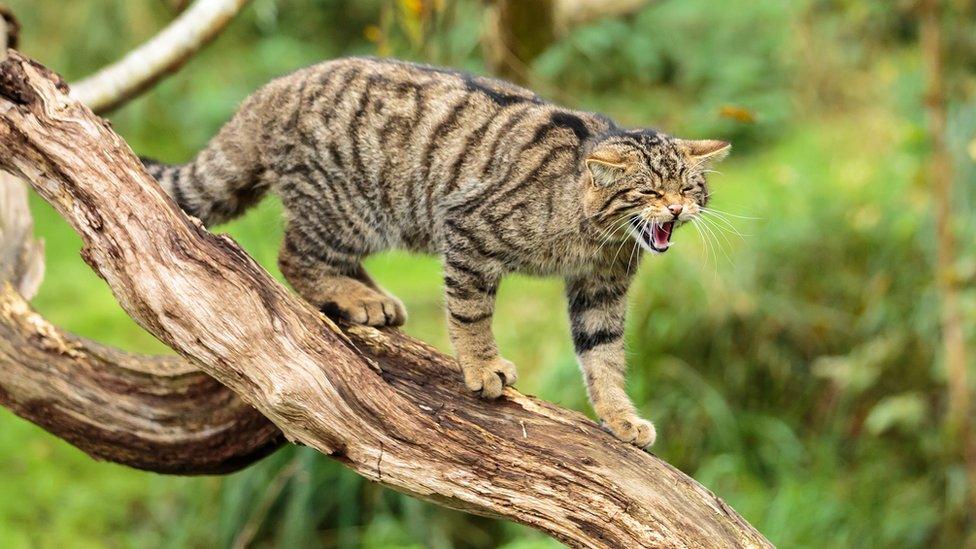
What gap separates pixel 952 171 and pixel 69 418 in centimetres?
420

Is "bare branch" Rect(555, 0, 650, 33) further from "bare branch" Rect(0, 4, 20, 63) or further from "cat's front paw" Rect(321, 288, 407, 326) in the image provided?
"bare branch" Rect(0, 4, 20, 63)

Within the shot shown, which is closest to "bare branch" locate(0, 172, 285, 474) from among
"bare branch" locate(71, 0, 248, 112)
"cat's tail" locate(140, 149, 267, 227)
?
"cat's tail" locate(140, 149, 267, 227)

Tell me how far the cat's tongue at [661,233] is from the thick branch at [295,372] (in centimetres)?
63

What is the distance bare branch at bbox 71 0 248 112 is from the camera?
3.84 m

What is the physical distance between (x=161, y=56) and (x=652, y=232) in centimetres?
188

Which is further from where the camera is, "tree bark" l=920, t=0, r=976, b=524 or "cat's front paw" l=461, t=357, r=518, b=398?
"tree bark" l=920, t=0, r=976, b=524

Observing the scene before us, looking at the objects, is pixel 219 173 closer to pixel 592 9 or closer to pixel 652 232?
pixel 652 232

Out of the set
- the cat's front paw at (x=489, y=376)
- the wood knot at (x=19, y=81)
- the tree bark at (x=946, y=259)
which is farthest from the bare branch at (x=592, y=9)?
the wood knot at (x=19, y=81)

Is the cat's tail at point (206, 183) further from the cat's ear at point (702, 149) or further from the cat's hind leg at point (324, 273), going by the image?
the cat's ear at point (702, 149)

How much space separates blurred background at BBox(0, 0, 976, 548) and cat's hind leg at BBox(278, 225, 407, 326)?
19 cm

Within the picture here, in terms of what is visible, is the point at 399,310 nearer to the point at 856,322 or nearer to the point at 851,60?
the point at 856,322

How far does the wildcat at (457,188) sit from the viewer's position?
3172 mm

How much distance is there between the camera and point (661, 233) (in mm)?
3137

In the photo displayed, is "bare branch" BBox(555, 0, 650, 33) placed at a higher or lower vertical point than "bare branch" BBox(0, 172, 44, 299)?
higher
